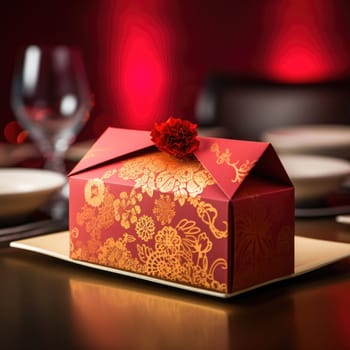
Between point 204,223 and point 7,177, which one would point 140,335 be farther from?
point 7,177

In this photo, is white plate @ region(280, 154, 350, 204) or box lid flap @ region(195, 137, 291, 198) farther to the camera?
white plate @ region(280, 154, 350, 204)

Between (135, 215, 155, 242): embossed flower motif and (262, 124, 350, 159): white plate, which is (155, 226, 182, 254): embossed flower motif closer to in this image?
(135, 215, 155, 242): embossed flower motif

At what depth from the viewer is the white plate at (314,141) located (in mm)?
1573

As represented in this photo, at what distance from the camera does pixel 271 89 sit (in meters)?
2.77

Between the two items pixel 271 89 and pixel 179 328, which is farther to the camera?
pixel 271 89

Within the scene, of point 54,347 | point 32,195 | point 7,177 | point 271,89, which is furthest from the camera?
point 271,89

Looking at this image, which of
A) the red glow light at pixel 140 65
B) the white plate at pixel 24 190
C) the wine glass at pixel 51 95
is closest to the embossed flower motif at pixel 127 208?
the white plate at pixel 24 190

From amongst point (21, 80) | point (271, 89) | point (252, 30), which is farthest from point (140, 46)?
point (21, 80)

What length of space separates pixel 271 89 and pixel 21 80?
1.70 metres

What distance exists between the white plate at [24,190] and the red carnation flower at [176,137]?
0.31 m

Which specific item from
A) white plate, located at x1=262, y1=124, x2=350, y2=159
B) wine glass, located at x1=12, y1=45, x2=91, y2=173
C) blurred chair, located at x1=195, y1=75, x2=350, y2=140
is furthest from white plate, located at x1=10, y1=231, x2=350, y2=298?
blurred chair, located at x1=195, y1=75, x2=350, y2=140

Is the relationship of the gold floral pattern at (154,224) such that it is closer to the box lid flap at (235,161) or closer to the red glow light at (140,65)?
the box lid flap at (235,161)

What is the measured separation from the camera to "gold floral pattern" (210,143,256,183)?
660 millimetres

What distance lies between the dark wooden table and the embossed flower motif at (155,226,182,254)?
0.04 metres
